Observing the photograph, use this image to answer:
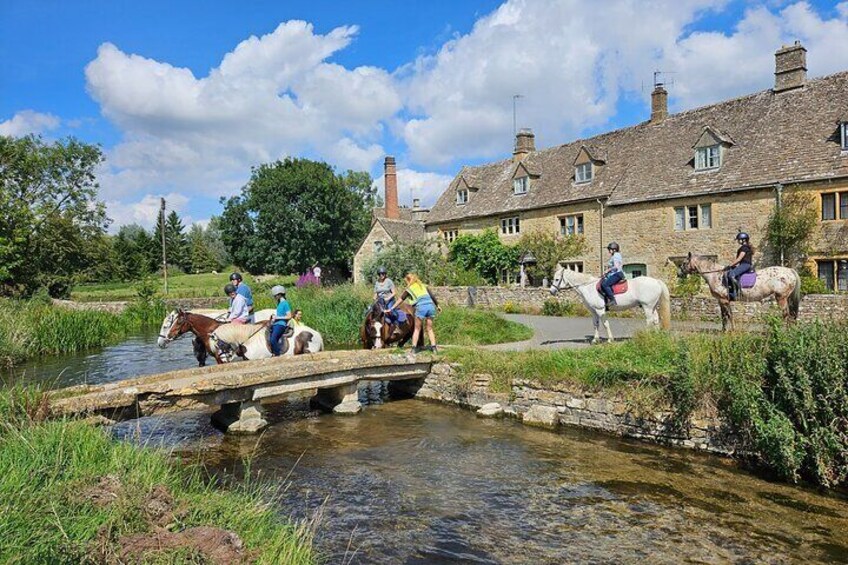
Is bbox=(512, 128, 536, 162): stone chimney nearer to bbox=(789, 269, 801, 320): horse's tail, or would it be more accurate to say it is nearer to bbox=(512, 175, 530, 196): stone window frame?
bbox=(512, 175, 530, 196): stone window frame

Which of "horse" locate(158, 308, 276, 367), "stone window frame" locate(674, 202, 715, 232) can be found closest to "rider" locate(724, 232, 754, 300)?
"horse" locate(158, 308, 276, 367)

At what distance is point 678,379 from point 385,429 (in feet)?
18.4

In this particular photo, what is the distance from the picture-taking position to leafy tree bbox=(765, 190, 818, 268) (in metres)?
24.6

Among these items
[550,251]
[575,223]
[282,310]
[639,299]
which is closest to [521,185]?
[575,223]

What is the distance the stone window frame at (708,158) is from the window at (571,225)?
7170 mm

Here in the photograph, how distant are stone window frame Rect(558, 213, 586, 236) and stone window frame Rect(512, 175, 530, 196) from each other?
14.7ft

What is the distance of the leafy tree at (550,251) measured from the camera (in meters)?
33.8

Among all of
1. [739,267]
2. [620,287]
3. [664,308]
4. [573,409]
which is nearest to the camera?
[573,409]

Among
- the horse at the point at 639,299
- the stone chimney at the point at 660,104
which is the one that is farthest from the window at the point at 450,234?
the horse at the point at 639,299

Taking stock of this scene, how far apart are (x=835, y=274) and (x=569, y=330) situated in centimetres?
1323

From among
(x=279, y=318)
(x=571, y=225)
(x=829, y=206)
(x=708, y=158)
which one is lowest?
(x=279, y=318)

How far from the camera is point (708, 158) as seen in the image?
29359 millimetres

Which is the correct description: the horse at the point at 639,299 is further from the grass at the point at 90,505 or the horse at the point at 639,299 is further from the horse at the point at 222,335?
the grass at the point at 90,505

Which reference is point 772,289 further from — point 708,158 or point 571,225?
point 571,225
